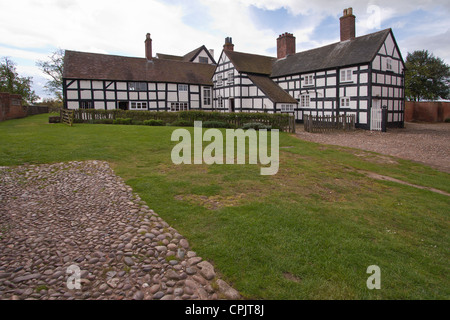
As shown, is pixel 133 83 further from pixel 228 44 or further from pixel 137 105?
pixel 228 44

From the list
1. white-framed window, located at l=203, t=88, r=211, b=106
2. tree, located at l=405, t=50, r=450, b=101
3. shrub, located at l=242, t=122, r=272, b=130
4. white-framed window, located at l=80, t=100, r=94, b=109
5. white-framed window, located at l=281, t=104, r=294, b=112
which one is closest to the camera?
shrub, located at l=242, t=122, r=272, b=130

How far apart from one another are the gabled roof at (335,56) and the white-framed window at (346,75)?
68cm

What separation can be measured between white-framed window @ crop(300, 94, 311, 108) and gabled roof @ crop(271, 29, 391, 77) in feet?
8.50

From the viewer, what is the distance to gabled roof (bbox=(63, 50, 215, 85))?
1236 inches

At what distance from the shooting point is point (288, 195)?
7.46m

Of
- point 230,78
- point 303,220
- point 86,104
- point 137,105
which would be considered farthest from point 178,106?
point 303,220

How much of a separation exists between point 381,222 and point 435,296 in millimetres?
2427

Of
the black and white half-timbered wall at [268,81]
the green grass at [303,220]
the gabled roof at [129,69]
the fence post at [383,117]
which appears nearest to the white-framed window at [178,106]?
the black and white half-timbered wall at [268,81]

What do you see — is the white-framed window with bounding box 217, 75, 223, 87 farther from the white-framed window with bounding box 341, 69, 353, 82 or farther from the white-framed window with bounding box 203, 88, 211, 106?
the white-framed window with bounding box 341, 69, 353, 82

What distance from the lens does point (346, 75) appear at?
27.5 m

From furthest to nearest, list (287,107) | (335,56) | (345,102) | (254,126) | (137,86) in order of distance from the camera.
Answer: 1. (137,86)
2. (287,107)
3. (335,56)
4. (345,102)
5. (254,126)

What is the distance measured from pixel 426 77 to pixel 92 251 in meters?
51.4

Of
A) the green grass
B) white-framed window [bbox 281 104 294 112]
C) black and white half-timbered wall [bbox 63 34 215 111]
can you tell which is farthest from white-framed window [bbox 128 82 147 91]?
the green grass

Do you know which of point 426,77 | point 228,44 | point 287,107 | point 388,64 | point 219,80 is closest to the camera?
point 388,64
